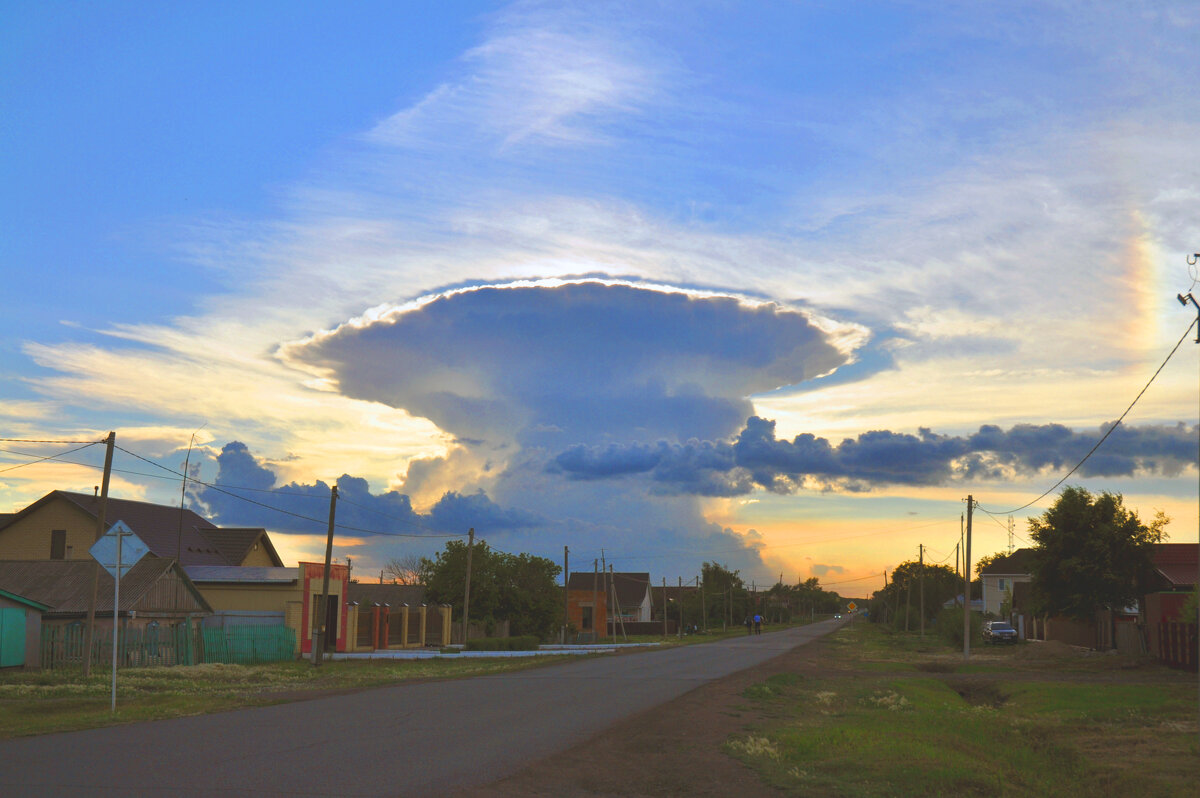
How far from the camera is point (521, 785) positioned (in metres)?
10.8

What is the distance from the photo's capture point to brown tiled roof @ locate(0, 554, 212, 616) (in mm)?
33938

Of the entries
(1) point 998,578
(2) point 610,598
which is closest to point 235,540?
(2) point 610,598

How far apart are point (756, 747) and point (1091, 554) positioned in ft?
114

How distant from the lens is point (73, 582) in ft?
116

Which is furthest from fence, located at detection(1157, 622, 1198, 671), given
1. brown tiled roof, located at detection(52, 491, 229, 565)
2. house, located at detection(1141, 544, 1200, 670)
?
brown tiled roof, located at detection(52, 491, 229, 565)

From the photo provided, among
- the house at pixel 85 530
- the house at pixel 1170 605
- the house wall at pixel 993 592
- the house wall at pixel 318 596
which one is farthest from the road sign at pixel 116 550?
the house wall at pixel 993 592

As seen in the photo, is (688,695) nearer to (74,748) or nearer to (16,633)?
(74,748)

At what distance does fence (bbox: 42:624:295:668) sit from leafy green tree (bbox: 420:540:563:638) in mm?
26648

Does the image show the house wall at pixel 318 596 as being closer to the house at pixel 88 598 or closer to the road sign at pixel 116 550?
the house at pixel 88 598

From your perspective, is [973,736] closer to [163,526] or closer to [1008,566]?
[163,526]

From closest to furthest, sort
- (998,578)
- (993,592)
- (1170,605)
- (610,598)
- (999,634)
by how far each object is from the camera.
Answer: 1. (1170,605)
2. (999,634)
3. (998,578)
4. (993,592)
5. (610,598)

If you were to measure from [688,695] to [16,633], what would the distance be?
20.7 meters

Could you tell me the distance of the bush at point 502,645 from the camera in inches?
2147

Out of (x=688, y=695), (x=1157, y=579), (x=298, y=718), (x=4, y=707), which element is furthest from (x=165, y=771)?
(x=1157, y=579)
